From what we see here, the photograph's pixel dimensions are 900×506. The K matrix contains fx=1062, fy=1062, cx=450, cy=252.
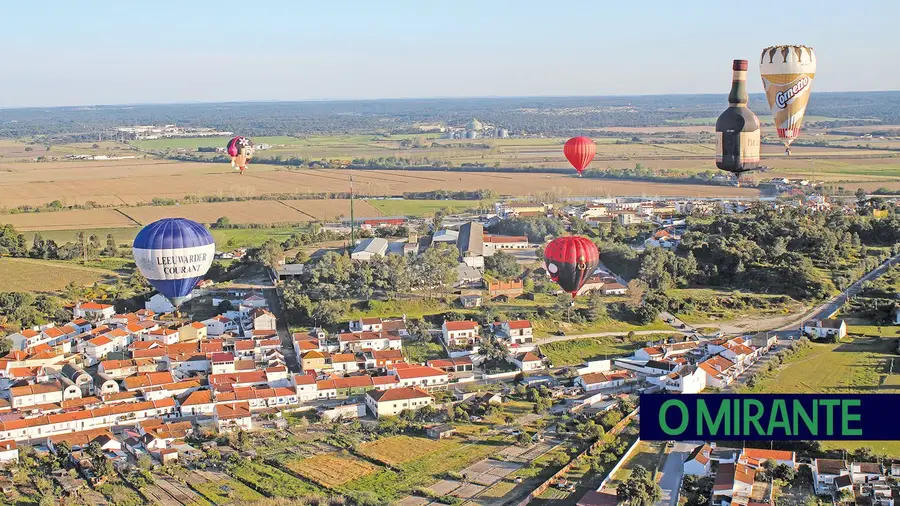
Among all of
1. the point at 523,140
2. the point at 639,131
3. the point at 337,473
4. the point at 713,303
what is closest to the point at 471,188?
the point at 713,303

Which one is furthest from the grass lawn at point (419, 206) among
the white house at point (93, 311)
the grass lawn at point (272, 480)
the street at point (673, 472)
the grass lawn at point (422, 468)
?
the grass lawn at point (272, 480)

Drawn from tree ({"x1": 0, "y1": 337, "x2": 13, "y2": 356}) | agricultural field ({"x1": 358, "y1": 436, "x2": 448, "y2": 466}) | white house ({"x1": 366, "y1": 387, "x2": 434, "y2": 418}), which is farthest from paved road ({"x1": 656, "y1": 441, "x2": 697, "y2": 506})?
tree ({"x1": 0, "y1": 337, "x2": 13, "y2": 356})

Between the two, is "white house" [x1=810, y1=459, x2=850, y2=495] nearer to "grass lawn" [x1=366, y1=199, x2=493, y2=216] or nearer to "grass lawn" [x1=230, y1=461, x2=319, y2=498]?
"grass lawn" [x1=230, y1=461, x2=319, y2=498]

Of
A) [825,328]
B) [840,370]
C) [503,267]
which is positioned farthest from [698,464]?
[503,267]

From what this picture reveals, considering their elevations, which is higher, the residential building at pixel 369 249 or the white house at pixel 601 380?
the residential building at pixel 369 249

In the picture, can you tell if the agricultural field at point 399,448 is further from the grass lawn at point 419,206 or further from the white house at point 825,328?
the grass lawn at point 419,206

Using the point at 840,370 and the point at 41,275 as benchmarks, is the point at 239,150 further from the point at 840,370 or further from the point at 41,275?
the point at 840,370
